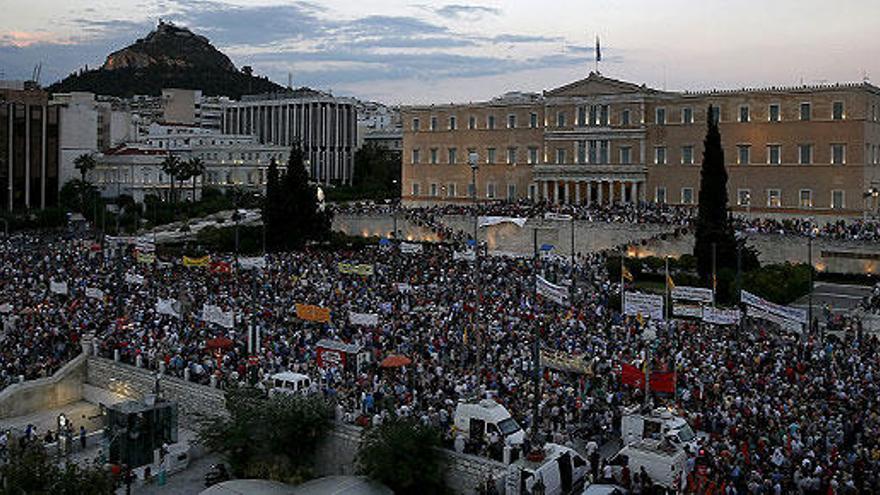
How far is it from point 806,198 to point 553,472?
4632 cm

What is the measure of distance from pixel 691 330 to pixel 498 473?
11.8 meters

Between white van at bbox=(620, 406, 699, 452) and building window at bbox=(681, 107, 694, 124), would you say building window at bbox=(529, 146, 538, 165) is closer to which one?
building window at bbox=(681, 107, 694, 124)

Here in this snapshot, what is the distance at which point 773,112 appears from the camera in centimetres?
5981

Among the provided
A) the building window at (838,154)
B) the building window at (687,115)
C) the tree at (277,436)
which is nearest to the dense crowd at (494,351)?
the tree at (277,436)

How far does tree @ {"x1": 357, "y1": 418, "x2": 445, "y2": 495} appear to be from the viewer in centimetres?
1991

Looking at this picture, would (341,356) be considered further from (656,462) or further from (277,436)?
(656,462)

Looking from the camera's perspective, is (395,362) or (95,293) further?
(95,293)

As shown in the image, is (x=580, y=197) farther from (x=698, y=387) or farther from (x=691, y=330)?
(x=698, y=387)

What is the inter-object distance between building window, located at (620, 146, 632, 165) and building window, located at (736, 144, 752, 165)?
7.97 meters

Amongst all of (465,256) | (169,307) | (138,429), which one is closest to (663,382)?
(138,429)

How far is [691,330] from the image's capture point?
2894 centimetres

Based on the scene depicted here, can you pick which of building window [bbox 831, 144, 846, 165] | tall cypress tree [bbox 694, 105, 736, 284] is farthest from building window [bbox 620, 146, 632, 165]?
tall cypress tree [bbox 694, 105, 736, 284]

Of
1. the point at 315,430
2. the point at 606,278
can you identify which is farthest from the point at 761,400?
the point at 606,278

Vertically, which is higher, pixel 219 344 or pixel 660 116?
pixel 660 116
